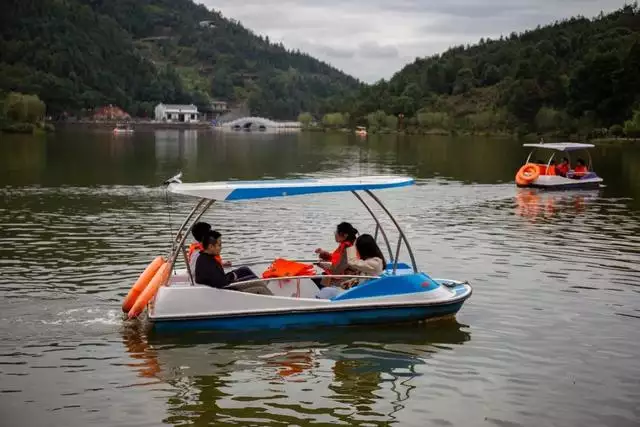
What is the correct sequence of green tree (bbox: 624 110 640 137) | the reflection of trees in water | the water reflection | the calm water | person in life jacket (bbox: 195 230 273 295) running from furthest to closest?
1. green tree (bbox: 624 110 640 137)
2. the water reflection
3. person in life jacket (bbox: 195 230 273 295)
4. the calm water
5. the reflection of trees in water

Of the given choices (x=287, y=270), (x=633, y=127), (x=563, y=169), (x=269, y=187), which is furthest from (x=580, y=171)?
(x=633, y=127)

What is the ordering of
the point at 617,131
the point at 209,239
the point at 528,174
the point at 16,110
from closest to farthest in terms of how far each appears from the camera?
the point at 209,239 < the point at 528,174 < the point at 617,131 < the point at 16,110

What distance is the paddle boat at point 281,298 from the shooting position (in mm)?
14914

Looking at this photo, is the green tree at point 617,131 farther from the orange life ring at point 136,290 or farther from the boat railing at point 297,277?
the orange life ring at point 136,290

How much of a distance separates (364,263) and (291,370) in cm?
308

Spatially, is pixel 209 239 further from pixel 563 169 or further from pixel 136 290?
pixel 563 169

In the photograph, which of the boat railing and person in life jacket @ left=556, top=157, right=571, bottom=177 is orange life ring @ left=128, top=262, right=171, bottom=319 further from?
person in life jacket @ left=556, top=157, right=571, bottom=177

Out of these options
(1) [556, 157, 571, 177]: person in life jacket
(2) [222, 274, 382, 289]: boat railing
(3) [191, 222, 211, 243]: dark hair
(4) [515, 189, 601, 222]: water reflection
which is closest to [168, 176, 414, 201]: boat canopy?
(3) [191, 222, 211, 243]: dark hair

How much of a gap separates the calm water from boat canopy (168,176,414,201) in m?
2.62

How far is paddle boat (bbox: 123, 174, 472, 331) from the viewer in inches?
587

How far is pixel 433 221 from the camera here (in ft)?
101

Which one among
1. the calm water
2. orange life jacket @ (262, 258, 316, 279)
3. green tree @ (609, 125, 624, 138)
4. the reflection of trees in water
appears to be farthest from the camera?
green tree @ (609, 125, 624, 138)

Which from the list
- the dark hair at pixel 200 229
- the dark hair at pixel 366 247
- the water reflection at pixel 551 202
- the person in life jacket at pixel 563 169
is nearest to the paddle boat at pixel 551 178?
the person in life jacket at pixel 563 169

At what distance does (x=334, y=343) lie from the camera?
15.0 metres
